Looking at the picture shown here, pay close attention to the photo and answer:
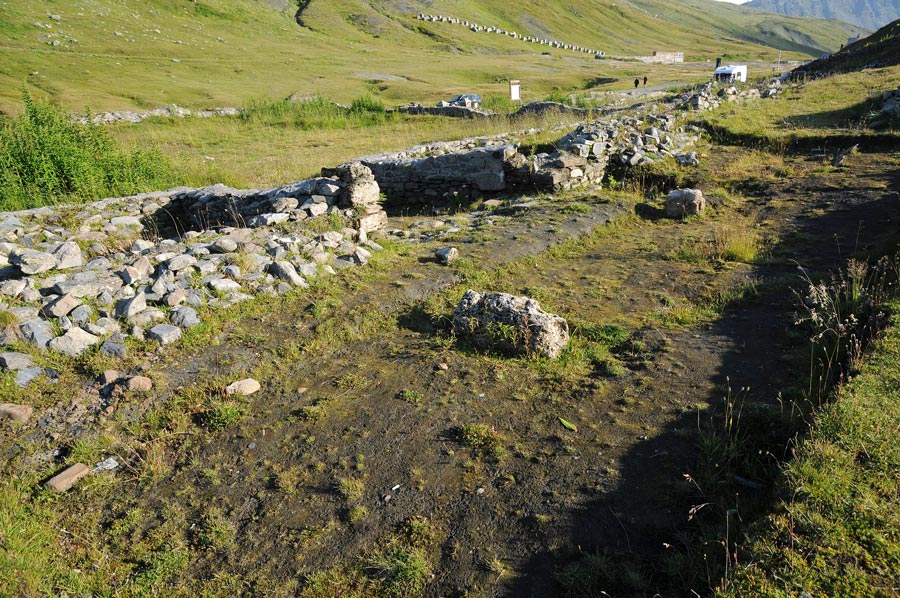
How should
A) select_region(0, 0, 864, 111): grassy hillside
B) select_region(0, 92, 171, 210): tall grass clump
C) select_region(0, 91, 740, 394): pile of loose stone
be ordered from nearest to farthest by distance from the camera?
select_region(0, 91, 740, 394): pile of loose stone
select_region(0, 92, 171, 210): tall grass clump
select_region(0, 0, 864, 111): grassy hillside

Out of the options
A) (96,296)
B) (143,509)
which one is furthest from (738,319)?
(96,296)

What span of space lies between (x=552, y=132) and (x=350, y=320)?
1257cm

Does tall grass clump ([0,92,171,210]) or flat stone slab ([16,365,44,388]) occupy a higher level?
tall grass clump ([0,92,171,210])

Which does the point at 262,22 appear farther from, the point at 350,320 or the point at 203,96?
the point at 350,320

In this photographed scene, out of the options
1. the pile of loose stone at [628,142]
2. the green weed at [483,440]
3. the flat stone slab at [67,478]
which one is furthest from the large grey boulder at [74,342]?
the pile of loose stone at [628,142]

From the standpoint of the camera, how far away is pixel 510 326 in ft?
18.6

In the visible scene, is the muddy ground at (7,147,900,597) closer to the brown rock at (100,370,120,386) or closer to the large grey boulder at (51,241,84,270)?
the brown rock at (100,370,120,386)

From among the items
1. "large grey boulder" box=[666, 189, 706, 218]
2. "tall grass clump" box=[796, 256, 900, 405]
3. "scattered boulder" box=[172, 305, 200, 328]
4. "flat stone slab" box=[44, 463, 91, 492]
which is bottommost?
"flat stone slab" box=[44, 463, 91, 492]

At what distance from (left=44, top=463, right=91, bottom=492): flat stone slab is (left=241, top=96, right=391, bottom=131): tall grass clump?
79.5 ft

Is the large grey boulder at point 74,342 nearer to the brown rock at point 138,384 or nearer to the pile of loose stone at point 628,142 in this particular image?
the brown rock at point 138,384

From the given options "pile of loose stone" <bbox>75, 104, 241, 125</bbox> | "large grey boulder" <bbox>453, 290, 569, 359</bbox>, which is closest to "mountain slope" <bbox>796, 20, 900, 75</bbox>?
"large grey boulder" <bbox>453, 290, 569, 359</bbox>

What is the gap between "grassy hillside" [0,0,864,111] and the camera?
3878 centimetres

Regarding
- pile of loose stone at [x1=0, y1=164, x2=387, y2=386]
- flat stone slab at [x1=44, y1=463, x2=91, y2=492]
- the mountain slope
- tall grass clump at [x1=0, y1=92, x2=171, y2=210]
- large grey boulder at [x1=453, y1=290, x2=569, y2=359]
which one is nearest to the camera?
flat stone slab at [x1=44, y1=463, x2=91, y2=492]

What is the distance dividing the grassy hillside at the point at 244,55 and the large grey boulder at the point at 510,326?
107 feet
